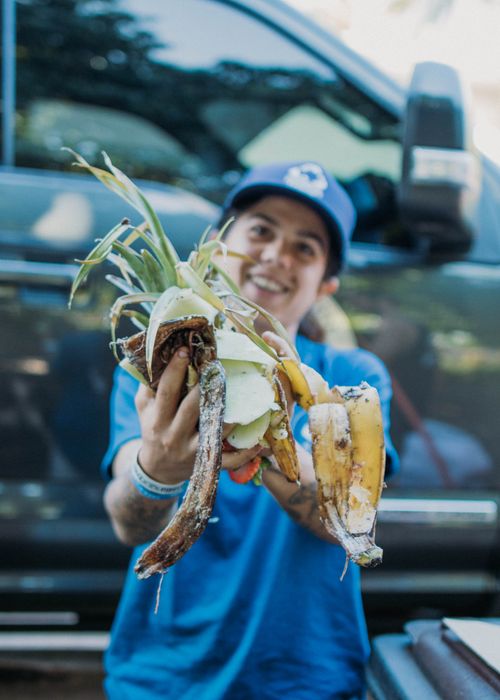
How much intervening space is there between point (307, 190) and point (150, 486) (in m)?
0.77

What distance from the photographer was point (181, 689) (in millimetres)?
1527

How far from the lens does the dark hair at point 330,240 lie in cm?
182

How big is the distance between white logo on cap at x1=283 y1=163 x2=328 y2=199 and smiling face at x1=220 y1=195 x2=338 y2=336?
2.0 inches

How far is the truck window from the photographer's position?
2.60m

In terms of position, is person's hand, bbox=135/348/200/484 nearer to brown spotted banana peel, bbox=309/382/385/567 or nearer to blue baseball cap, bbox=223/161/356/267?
brown spotted banana peel, bbox=309/382/385/567

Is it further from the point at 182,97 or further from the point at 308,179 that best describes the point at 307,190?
the point at 182,97

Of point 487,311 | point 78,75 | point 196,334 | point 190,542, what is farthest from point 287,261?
point 78,75

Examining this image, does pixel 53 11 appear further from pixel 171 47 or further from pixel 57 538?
pixel 57 538

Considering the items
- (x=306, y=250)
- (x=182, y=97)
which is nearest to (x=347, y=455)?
(x=306, y=250)

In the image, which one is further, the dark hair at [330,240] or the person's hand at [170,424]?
the dark hair at [330,240]

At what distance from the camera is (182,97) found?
8.91ft

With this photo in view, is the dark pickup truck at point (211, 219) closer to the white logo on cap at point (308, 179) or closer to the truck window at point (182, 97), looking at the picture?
the truck window at point (182, 97)

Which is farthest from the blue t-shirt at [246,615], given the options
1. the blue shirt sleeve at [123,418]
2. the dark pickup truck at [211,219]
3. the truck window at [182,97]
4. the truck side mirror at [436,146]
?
the truck window at [182,97]

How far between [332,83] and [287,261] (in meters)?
1.29
